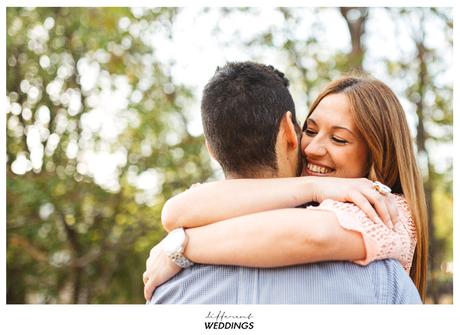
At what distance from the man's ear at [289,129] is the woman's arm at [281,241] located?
0.21m

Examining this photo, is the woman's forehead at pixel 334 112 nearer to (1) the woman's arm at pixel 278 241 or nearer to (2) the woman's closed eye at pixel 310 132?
(2) the woman's closed eye at pixel 310 132

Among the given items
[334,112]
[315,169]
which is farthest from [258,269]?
[334,112]

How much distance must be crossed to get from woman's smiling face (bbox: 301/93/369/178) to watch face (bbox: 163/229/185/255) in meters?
0.55

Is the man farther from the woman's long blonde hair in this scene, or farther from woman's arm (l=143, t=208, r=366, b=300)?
the woman's long blonde hair

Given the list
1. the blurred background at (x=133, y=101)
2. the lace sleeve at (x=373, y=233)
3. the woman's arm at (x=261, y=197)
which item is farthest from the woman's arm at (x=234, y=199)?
the blurred background at (x=133, y=101)

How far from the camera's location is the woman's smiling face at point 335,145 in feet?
6.26

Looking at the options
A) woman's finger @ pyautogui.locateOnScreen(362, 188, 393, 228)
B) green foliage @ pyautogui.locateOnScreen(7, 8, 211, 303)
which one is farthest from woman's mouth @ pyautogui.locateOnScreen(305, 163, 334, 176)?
green foliage @ pyautogui.locateOnScreen(7, 8, 211, 303)

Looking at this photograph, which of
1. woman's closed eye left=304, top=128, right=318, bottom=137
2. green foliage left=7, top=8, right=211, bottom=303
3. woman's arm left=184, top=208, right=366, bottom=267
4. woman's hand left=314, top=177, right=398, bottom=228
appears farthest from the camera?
green foliage left=7, top=8, right=211, bottom=303

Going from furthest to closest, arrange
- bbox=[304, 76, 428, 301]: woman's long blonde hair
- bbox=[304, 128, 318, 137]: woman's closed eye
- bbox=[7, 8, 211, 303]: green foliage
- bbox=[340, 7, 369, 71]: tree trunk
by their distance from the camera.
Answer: bbox=[340, 7, 369, 71]: tree trunk
bbox=[7, 8, 211, 303]: green foliage
bbox=[304, 128, 318, 137]: woman's closed eye
bbox=[304, 76, 428, 301]: woman's long blonde hair

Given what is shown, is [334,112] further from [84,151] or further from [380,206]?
[84,151]

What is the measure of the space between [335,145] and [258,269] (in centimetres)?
65

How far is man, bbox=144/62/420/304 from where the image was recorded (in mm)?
1382
